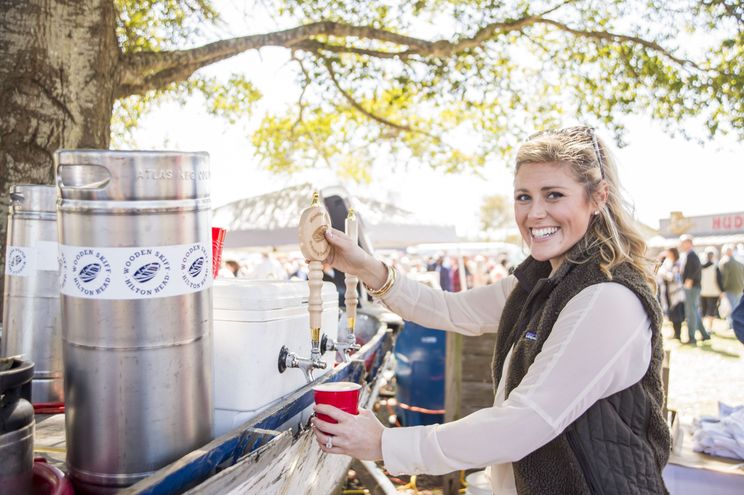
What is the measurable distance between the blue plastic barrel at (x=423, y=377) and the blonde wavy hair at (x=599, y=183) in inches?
156

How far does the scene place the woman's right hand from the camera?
2.10m

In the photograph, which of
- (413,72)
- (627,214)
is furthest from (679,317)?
(627,214)

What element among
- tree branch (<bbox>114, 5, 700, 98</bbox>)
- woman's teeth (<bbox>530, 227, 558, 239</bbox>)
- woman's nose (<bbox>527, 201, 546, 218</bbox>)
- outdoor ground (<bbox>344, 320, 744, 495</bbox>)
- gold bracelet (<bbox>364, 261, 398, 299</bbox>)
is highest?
tree branch (<bbox>114, 5, 700, 98</bbox>)

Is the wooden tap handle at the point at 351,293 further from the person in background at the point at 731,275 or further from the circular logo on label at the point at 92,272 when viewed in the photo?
the person in background at the point at 731,275

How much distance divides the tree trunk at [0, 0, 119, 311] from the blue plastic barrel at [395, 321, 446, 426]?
11.0 feet

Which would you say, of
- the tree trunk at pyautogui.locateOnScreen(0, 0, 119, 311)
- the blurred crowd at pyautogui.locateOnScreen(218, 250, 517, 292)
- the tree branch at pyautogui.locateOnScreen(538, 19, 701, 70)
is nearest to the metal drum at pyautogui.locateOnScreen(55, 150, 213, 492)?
the tree trunk at pyautogui.locateOnScreen(0, 0, 119, 311)

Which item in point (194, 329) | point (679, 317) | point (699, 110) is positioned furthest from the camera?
point (679, 317)

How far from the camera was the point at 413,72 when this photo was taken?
7.34m

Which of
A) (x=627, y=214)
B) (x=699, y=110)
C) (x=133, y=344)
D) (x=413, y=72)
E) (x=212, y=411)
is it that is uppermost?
(x=413, y=72)

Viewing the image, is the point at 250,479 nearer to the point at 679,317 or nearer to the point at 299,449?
the point at 299,449

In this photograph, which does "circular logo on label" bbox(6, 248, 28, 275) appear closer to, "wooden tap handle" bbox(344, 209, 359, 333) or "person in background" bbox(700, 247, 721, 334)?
"wooden tap handle" bbox(344, 209, 359, 333)

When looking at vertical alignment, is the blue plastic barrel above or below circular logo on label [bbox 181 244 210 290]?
below

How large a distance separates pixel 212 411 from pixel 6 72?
2.90m

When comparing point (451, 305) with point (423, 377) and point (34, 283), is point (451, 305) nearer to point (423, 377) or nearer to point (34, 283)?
point (34, 283)
